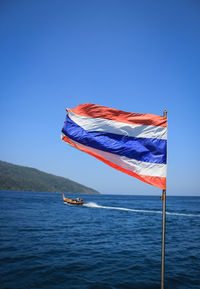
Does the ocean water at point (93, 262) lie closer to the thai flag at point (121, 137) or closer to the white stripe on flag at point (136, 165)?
the white stripe on flag at point (136, 165)

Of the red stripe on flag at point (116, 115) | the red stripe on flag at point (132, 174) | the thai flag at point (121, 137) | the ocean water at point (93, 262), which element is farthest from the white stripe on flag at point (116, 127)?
the ocean water at point (93, 262)

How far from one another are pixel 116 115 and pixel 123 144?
0.96m

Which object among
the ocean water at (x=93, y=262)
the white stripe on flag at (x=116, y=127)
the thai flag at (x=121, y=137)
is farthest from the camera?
the ocean water at (x=93, y=262)

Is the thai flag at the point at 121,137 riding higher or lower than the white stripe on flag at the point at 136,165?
higher

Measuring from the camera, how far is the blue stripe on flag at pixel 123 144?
18.8 feet

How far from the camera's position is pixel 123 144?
5914mm

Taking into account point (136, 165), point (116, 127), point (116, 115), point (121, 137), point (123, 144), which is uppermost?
point (116, 115)

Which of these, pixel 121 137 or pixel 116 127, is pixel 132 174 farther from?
pixel 116 127

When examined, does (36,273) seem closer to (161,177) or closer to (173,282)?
(173,282)

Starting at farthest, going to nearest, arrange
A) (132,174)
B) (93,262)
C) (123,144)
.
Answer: (93,262) < (123,144) < (132,174)

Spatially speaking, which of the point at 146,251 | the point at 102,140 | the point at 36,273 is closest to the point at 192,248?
the point at 146,251

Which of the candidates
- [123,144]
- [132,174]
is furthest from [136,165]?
[123,144]

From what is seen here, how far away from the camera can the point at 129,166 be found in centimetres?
579

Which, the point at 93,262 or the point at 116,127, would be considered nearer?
the point at 116,127
